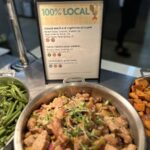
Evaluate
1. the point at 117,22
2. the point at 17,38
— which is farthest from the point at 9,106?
the point at 117,22

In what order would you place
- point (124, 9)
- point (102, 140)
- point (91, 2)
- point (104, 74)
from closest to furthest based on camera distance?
point (102, 140)
point (91, 2)
point (104, 74)
point (124, 9)

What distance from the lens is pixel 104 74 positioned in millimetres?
1107

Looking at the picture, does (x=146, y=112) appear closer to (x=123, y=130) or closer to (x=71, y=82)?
(x=123, y=130)

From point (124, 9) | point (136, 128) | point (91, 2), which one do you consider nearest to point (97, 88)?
point (136, 128)

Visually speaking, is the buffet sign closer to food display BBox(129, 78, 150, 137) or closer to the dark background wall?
food display BBox(129, 78, 150, 137)

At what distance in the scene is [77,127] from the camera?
0.71m

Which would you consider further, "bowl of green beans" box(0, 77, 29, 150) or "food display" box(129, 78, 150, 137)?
"food display" box(129, 78, 150, 137)

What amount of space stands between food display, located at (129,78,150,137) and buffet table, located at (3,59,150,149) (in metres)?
0.04

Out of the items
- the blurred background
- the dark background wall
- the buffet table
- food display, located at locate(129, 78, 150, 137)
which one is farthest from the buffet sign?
the dark background wall

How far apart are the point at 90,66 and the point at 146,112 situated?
1.02ft

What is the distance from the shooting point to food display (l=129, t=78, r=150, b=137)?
3.03ft

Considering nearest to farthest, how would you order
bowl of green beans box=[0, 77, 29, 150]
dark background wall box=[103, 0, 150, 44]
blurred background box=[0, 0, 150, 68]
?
1. bowl of green beans box=[0, 77, 29, 150]
2. blurred background box=[0, 0, 150, 68]
3. dark background wall box=[103, 0, 150, 44]

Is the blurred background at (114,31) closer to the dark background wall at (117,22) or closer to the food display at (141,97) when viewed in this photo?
the dark background wall at (117,22)

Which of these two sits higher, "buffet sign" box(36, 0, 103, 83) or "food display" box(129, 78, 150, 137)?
"buffet sign" box(36, 0, 103, 83)
